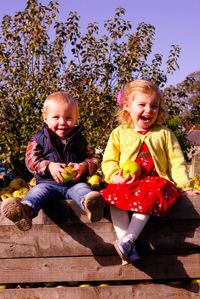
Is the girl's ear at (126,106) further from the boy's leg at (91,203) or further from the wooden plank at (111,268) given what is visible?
the wooden plank at (111,268)

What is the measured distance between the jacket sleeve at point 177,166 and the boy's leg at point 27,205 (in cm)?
88

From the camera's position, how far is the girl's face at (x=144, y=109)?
412 centimetres

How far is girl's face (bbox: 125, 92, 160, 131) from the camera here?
4121mm

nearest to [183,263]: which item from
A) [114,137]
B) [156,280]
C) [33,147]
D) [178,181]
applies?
[156,280]

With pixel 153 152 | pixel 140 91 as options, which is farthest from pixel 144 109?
pixel 153 152

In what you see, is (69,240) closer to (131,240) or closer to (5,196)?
(131,240)

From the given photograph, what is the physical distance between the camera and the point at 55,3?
25.6 ft

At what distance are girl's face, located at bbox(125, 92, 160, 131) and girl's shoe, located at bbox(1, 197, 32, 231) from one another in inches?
47.5

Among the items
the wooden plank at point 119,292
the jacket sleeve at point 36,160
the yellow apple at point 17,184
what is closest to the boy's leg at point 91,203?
the jacket sleeve at point 36,160

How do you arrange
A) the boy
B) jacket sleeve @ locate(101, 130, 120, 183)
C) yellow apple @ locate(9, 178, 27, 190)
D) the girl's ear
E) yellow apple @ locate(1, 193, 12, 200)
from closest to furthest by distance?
the boy, jacket sleeve @ locate(101, 130, 120, 183), the girl's ear, yellow apple @ locate(1, 193, 12, 200), yellow apple @ locate(9, 178, 27, 190)

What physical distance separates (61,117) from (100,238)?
0.97 m

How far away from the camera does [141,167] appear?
4.07 m

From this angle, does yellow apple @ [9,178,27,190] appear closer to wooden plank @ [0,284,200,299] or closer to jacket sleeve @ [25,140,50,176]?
jacket sleeve @ [25,140,50,176]

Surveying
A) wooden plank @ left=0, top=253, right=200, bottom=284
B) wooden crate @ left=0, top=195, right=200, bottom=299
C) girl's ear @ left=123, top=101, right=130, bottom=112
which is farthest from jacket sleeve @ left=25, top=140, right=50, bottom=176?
girl's ear @ left=123, top=101, right=130, bottom=112
